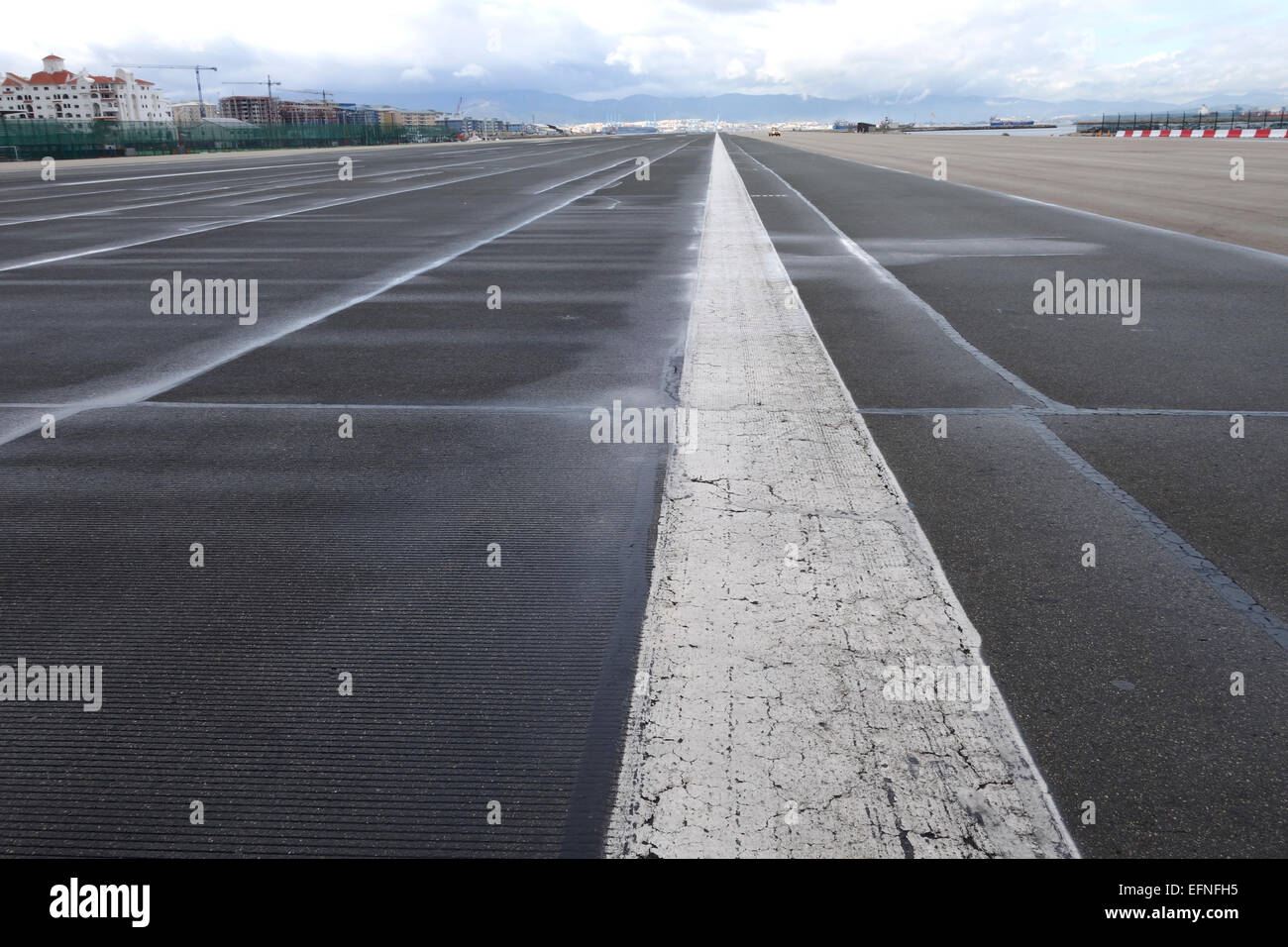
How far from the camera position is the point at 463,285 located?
1165cm

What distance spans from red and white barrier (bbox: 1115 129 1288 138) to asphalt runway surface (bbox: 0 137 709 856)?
2572 inches

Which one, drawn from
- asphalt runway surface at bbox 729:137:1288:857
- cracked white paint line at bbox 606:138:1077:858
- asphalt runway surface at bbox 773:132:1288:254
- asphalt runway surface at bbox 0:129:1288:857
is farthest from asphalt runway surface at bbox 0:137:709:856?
asphalt runway surface at bbox 773:132:1288:254

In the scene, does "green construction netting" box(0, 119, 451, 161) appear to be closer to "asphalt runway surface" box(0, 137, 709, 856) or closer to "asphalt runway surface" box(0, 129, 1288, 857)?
"asphalt runway surface" box(0, 129, 1288, 857)

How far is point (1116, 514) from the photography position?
4.78m

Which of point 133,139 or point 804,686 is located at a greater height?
point 133,139

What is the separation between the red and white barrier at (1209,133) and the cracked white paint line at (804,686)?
66.6 m

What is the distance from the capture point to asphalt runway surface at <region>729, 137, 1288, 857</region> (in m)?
2.89

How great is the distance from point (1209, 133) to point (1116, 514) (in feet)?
252

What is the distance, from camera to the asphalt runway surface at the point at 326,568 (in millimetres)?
2816

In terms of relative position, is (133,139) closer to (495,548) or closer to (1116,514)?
(495,548)

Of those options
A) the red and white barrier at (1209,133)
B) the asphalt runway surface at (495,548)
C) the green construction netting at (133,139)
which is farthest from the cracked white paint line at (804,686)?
the red and white barrier at (1209,133)

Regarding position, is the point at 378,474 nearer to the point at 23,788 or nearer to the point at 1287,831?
the point at 23,788

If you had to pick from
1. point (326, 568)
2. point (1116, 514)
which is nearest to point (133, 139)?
point (326, 568)
